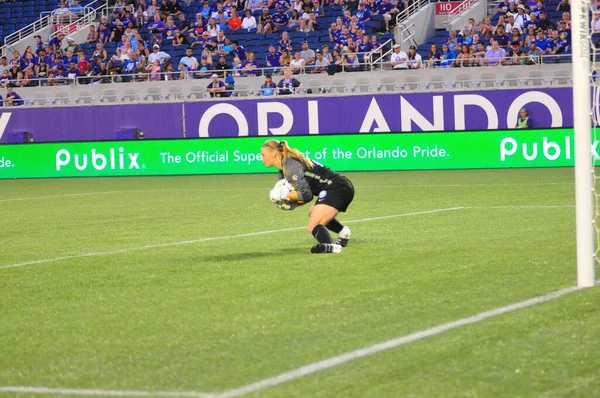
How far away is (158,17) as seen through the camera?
3556 centimetres

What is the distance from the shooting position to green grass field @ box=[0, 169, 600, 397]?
5.20m

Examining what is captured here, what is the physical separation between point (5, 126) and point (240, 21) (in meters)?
8.47

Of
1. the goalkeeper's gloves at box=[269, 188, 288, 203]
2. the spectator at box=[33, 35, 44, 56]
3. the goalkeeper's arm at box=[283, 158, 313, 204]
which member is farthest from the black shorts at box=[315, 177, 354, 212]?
the spectator at box=[33, 35, 44, 56]

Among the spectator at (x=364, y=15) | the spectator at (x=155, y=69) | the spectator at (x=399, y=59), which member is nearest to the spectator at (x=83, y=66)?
the spectator at (x=155, y=69)

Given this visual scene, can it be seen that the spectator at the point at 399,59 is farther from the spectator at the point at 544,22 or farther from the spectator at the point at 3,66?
the spectator at the point at 3,66

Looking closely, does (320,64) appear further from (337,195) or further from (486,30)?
(337,195)

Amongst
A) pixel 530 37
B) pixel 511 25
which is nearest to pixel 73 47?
pixel 511 25

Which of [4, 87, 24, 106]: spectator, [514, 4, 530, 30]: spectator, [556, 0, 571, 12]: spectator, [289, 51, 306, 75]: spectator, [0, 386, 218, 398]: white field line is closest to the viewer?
[0, 386, 218, 398]: white field line

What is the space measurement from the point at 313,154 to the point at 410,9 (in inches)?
327

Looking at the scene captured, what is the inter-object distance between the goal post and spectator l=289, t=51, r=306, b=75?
23.8 meters

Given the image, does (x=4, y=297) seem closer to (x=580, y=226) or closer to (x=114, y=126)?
(x=580, y=226)

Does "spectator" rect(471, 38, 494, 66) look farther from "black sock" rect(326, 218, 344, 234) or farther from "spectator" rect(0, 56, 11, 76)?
"black sock" rect(326, 218, 344, 234)

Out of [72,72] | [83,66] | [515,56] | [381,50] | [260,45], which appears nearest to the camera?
[515,56]

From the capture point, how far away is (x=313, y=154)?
2703cm
